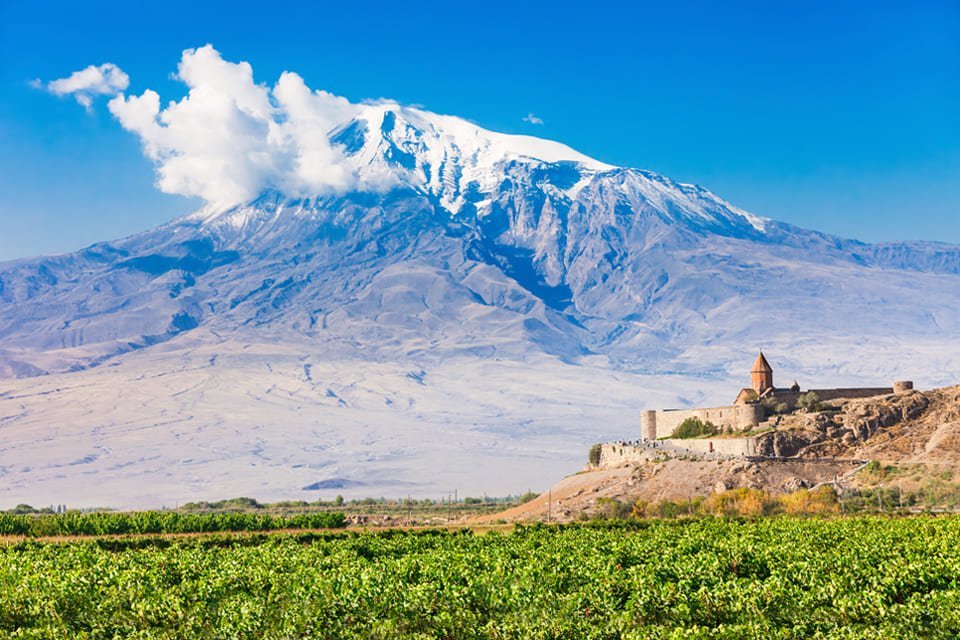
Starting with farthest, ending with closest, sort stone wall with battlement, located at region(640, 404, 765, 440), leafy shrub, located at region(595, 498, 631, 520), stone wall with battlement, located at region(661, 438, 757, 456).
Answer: stone wall with battlement, located at region(640, 404, 765, 440), stone wall with battlement, located at region(661, 438, 757, 456), leafy shrub, located at region(595, 498, 631, 520)

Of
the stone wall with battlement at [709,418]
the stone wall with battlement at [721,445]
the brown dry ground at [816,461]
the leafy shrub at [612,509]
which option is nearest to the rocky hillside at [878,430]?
the brown dry ground at [816,461]

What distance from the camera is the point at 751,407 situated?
73875 mm

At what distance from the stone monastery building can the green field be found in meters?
39.1

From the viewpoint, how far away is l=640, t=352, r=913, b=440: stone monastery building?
2921 inches

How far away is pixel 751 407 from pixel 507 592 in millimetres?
52082

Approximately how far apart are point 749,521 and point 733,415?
2844cm

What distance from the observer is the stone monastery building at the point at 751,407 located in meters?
74.2

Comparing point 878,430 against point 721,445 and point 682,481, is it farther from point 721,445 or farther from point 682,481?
point 682,481

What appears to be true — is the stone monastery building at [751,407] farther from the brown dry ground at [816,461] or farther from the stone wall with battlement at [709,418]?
the brown dry ground at [816,461]

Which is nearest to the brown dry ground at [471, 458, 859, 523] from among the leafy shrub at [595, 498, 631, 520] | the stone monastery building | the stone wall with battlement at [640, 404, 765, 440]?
the leafy shrub at [595, 498, 631, 520]

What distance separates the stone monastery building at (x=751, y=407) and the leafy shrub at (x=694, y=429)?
1.14 ft

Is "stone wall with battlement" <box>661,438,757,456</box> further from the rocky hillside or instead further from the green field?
the green field

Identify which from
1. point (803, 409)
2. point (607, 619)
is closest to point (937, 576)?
point (607, 619)

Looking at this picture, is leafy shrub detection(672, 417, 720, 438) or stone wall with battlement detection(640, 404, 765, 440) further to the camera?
leafy shrub detection(672, 417, 720, 438)
